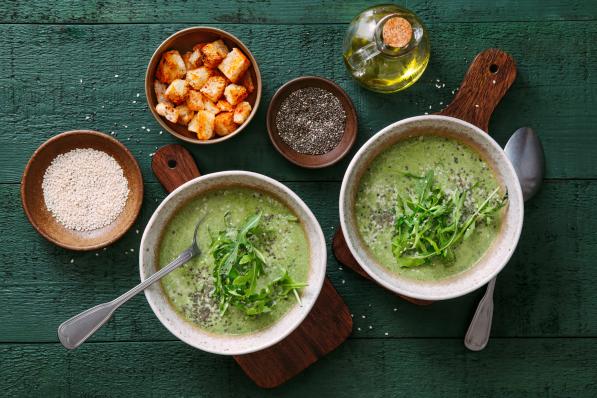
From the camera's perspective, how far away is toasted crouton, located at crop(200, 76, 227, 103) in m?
2.17

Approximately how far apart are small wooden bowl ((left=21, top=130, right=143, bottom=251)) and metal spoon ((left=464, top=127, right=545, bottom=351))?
1.16 m

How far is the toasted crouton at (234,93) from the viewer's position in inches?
84.6

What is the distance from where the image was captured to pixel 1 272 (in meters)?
2.27

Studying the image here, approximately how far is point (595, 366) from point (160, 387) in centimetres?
146

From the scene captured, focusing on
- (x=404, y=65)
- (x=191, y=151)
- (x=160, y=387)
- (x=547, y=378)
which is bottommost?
(x=160, y=387)

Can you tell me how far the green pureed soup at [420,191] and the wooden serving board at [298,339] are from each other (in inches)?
9.7

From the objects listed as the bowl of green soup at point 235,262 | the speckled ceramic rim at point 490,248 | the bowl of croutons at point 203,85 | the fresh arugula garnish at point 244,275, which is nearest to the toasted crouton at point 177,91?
the bowl of croutons at point 203,85

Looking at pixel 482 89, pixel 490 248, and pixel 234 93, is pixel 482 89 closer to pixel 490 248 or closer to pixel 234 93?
pixel 490 248

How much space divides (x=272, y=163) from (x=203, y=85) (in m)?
0.33

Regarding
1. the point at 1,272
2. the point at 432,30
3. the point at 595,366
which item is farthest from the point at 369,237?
the point at 1,272

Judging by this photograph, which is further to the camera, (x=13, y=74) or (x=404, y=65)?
(x=13, y=74)

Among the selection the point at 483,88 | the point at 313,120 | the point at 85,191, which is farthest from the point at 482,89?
the point at 85,191

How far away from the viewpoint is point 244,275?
1.99m

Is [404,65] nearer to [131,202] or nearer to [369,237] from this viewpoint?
[369,237]
